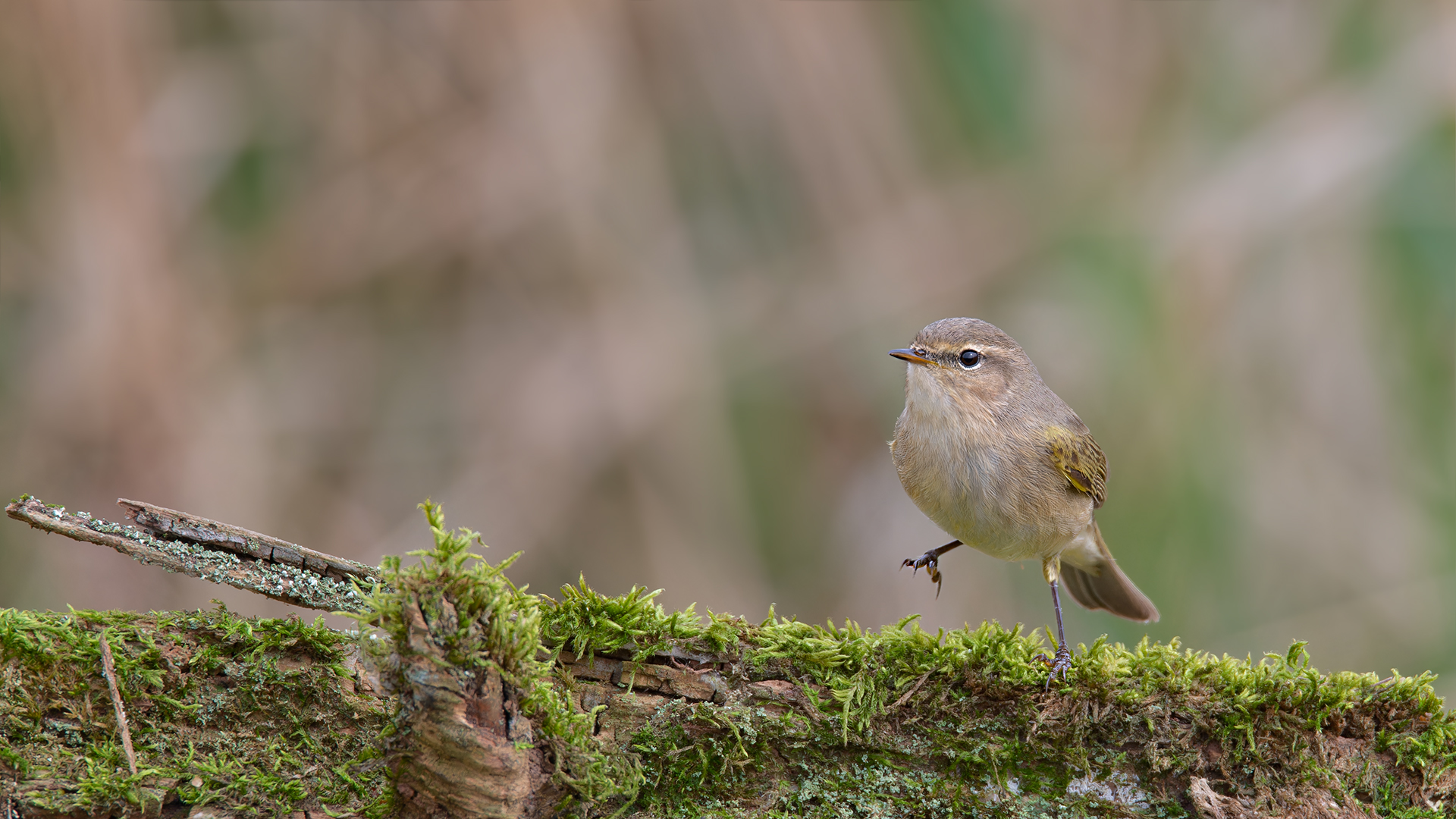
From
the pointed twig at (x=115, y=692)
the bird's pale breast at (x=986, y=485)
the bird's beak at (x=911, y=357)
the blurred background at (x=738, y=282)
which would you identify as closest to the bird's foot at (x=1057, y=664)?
the bird's pale breast at (x=986, y=485)

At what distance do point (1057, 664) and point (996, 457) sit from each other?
4.56ft

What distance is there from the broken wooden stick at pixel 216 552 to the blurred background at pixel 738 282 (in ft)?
11.1

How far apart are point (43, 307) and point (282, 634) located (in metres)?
4.12

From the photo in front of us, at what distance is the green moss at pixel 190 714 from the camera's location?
195 cm

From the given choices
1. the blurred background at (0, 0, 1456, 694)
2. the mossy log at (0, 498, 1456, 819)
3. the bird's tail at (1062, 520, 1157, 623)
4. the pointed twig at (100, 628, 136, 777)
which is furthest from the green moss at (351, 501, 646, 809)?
the blurred background at (0, 0, 1456, 694)

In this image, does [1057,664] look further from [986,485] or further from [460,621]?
[460,621]

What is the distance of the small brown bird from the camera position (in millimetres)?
3680

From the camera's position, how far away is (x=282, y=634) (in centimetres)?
218

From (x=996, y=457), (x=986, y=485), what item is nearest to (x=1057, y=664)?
(x=986, y=485)

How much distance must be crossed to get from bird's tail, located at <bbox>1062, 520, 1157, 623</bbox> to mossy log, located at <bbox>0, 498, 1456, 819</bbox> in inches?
69.4

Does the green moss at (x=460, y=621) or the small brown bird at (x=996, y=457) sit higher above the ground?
the small brown bird at (x=996, y=457)

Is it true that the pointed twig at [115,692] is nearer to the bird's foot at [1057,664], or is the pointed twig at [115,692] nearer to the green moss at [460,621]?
the green moss at [460,621]

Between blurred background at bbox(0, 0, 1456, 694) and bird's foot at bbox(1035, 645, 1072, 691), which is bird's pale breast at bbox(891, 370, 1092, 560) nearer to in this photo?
bird's foot at bbox(1035, 645, 1072, 691)

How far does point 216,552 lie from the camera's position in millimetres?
2146
